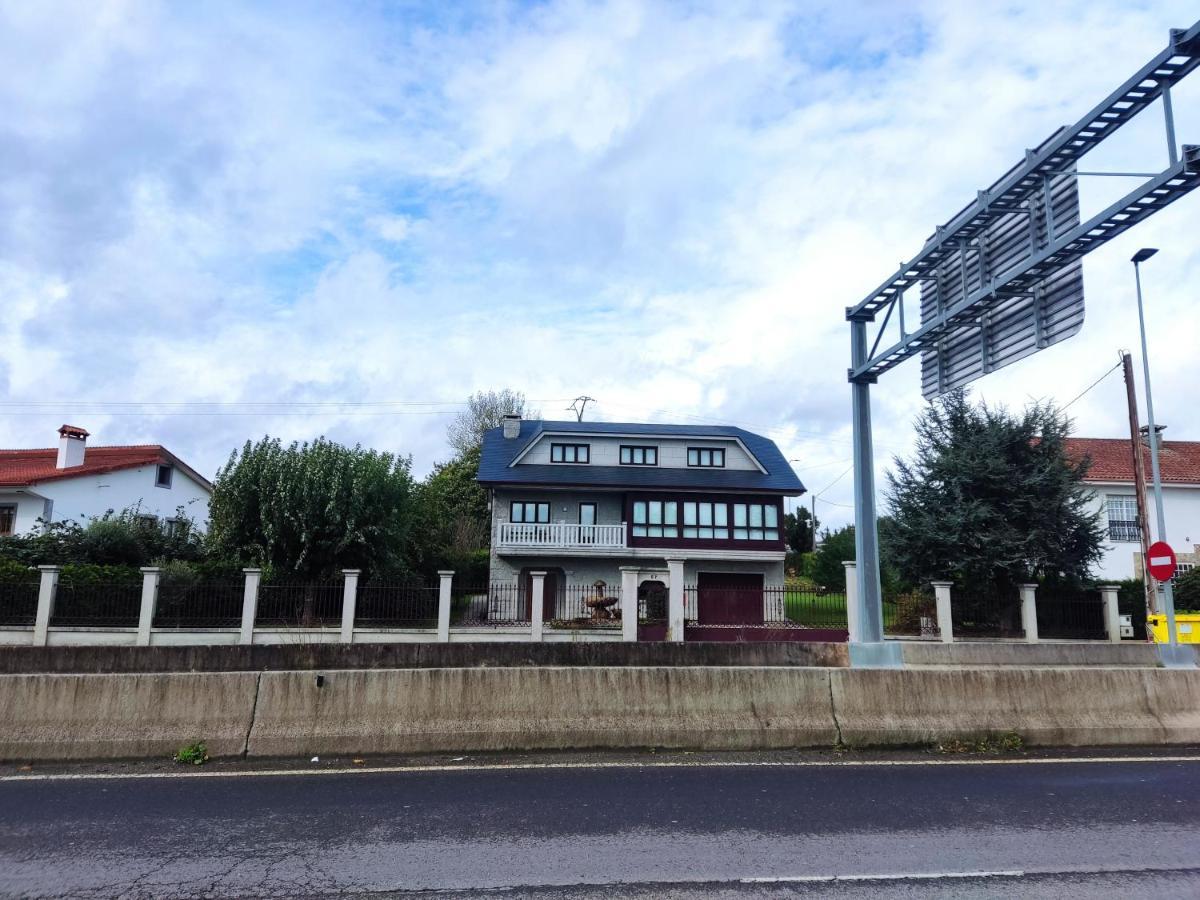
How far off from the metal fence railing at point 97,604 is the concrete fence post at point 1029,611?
24115mm

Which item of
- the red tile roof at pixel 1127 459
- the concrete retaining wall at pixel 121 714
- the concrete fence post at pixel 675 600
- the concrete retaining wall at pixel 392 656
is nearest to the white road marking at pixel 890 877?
the concrete retaining wall at pixel 121 714

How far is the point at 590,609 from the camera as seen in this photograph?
24375mm

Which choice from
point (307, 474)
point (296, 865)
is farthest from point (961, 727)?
point (307, 474)

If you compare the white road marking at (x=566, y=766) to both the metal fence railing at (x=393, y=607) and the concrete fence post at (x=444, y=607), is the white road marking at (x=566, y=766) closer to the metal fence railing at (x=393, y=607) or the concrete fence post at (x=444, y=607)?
the concrete fence post at (x=444, y=607)

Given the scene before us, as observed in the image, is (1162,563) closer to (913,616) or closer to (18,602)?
(913,616)

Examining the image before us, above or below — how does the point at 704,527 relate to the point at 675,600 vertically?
above

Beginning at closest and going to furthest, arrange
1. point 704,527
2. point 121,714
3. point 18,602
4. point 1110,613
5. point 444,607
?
point 121,714 → point 18,602 → point 444,607 → point 1110,613 → point 704,527

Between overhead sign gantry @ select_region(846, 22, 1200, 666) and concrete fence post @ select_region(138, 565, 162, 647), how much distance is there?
17.2 m

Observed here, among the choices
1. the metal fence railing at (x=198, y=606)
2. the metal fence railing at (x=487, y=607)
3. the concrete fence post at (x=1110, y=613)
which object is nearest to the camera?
the metal fence railing at (x=198, y=606)

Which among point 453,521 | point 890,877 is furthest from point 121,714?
point 453,521

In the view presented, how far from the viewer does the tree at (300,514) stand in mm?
25844

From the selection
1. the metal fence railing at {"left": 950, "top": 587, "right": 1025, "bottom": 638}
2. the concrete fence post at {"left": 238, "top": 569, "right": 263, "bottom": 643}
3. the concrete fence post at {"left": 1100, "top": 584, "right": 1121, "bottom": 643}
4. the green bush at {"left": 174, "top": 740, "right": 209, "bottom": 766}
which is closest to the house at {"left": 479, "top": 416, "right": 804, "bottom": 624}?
the metal fence railing at {"left": 950, "top": 587, "right": 1025, "bottom": 638}

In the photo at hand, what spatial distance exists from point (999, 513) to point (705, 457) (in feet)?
41.4

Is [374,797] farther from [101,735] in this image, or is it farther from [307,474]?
[307,474]
